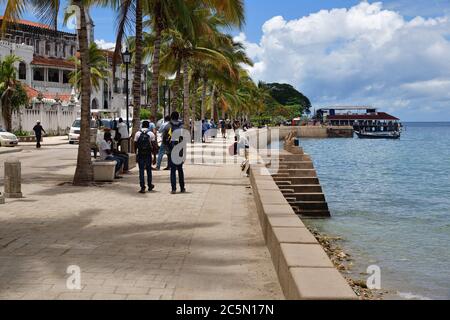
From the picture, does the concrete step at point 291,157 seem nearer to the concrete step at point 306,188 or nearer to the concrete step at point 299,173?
the concrete step at point 299,173

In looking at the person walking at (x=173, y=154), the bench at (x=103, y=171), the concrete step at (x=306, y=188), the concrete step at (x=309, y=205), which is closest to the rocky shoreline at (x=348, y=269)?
the concrete step at (x=309, y=205)

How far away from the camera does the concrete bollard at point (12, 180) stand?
12.1 m

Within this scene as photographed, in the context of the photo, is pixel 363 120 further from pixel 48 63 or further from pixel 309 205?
pixel 309 205

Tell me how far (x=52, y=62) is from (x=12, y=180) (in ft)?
189

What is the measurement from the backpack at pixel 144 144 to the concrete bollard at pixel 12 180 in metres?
2.72

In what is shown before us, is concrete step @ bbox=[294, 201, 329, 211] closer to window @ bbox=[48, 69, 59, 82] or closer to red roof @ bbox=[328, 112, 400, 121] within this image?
window @ bbox=[48, 69, 59, 82]

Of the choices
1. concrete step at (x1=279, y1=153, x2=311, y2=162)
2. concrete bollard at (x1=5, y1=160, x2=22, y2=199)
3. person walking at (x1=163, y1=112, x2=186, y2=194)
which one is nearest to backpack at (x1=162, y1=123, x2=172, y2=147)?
person walking at (x1=163, y1=112, x2=186, y2=194)

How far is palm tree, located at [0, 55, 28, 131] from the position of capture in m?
39.8

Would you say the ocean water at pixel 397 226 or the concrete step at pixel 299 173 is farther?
the concrete step at pixel 299 173

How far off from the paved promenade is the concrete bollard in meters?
0.30

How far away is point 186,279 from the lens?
6.07m

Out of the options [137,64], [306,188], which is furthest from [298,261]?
[137,64]

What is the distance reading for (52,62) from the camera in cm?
6631

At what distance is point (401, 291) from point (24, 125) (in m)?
37.5
